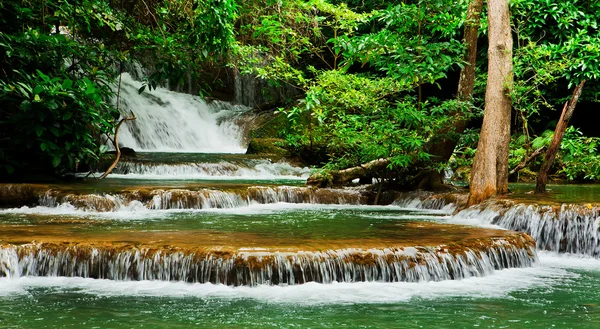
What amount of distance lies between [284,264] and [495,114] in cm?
553

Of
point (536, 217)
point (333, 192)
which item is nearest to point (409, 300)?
point (536, 217)

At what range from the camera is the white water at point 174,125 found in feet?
74.8

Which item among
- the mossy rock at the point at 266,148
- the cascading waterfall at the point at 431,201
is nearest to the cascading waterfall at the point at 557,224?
the cascading waterfall at the point at 431,201

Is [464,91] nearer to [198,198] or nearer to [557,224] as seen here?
[557,224]

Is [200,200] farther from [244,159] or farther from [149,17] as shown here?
[244,159]

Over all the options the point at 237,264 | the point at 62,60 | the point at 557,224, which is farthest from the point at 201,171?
the point at 237,264

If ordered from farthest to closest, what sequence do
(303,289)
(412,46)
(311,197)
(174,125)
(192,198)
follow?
(174,125) < (311,197) < (412,46) < (192,198) < (303,289)

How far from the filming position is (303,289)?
621 cm

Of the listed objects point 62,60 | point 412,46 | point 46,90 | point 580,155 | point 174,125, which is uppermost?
point 412,46

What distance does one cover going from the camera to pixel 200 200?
11383 millimetres

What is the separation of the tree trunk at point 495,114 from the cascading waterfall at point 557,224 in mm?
927

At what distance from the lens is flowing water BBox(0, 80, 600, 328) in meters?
5.27

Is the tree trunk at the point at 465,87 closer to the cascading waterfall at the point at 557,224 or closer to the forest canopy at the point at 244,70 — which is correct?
the forest canopy at the point at 244,70

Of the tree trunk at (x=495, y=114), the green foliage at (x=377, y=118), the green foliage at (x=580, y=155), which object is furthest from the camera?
the green foliage at (x=580, y=155)
